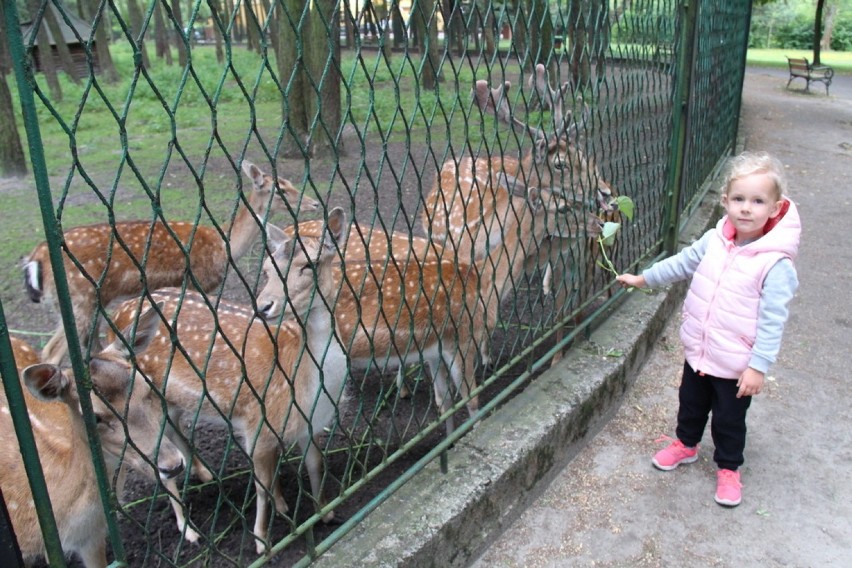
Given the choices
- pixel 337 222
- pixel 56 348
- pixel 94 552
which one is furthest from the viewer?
pixel 56 348

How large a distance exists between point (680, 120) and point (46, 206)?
389cm

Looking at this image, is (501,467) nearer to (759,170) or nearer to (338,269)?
(338,269)

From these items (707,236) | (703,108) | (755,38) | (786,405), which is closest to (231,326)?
(707,236)

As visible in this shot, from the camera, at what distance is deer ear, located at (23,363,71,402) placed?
1.90m

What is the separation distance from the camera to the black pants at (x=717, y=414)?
3041 millimetres

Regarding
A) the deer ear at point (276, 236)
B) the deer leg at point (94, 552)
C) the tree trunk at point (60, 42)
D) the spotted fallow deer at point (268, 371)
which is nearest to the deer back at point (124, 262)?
the deer ear at point (276, 236)

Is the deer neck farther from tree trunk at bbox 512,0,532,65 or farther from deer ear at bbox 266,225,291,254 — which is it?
tree trunk at bbox 512,0,532,65

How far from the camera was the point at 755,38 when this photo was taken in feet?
174

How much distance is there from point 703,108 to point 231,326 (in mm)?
3951

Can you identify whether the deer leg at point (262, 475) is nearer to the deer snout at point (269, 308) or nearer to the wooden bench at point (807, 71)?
the deer snout at point (269, 308)

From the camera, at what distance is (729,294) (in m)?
2.93

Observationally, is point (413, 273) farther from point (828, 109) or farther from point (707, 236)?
point (828, 109)

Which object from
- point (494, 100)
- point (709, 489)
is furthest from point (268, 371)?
point (709, 489)

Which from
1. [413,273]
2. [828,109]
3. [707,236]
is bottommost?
[828,109]
